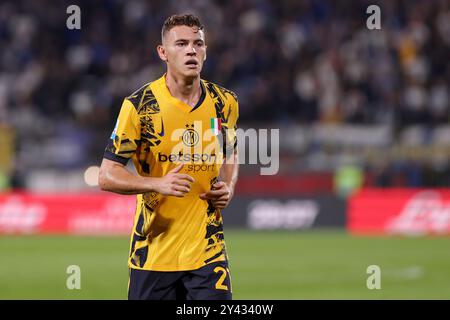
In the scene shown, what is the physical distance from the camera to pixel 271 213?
71.8ft

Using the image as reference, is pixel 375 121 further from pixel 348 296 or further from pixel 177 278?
pixel 177 278

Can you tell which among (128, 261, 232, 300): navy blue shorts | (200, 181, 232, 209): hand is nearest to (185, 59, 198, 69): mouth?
(200, 181, 232, 209): hand

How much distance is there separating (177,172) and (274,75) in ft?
61.6

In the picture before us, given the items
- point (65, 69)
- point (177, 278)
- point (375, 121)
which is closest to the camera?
point (177, 278)

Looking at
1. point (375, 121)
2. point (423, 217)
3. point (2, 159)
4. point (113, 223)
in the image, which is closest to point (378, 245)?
point (423, 217)

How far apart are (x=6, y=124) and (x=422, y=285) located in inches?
487

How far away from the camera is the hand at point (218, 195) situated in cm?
661

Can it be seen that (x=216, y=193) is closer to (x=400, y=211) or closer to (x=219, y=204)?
(x=219, y=204)

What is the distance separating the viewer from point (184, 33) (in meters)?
6.59

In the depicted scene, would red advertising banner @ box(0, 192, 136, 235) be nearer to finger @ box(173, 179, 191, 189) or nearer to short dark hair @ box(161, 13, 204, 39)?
short dark hair @ box(161, 13, 204, 39)

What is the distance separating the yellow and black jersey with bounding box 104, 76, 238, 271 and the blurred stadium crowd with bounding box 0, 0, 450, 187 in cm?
1497

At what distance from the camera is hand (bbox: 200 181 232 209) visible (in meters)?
6.61

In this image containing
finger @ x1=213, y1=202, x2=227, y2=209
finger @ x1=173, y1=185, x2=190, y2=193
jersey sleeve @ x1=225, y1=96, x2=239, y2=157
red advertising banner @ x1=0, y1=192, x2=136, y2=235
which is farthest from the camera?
red advertising banner @ x1=0, y1=192, x2=136, y2=235

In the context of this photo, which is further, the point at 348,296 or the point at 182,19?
the point at 348,296
